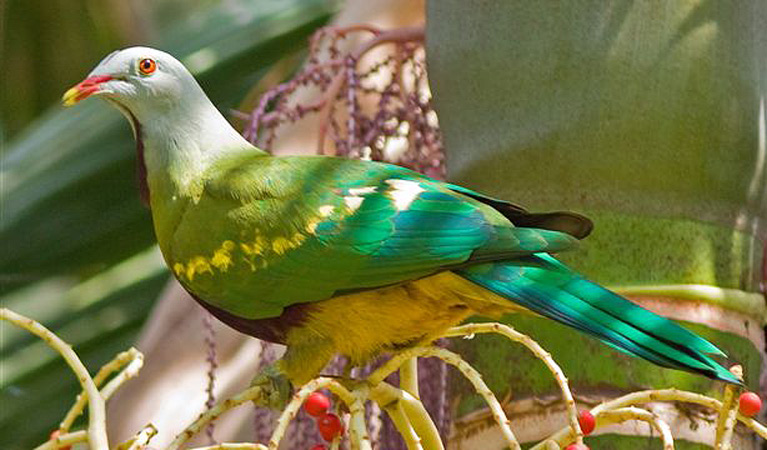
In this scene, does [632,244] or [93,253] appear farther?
[93,253]

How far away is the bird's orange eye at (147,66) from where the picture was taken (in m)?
1.72

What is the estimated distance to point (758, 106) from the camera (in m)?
1.75

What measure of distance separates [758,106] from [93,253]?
1720 mm

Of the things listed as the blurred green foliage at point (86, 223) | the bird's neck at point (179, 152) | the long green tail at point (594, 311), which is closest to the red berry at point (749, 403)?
the long green tail at point (594, 311)

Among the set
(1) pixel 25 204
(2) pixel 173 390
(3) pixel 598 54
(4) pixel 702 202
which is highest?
(3) pixel 598 54

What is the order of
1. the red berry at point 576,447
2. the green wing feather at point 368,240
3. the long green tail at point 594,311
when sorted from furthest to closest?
the green wing feather at point 368,240
the long green tail at point 594,311
the red berry at point 576,447

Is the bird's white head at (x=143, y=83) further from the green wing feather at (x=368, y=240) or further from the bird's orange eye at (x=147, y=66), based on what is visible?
the green wing feather at (x=368, y=240)

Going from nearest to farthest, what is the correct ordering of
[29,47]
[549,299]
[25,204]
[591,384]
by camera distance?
[549,299] → [591,384] → [25,204] → [29,47]

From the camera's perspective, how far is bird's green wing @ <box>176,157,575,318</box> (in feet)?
5.16

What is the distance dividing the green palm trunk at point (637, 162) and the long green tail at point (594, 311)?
0.18m

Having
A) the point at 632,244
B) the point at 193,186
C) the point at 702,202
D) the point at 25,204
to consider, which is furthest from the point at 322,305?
the point at 25,204

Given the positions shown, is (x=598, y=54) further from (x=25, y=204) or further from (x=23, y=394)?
Answer: (x=23, y=394)

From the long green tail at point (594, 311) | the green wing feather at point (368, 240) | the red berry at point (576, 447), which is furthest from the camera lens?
the green wing feather at point (368, 240)

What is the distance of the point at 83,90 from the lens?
5.43 feet
